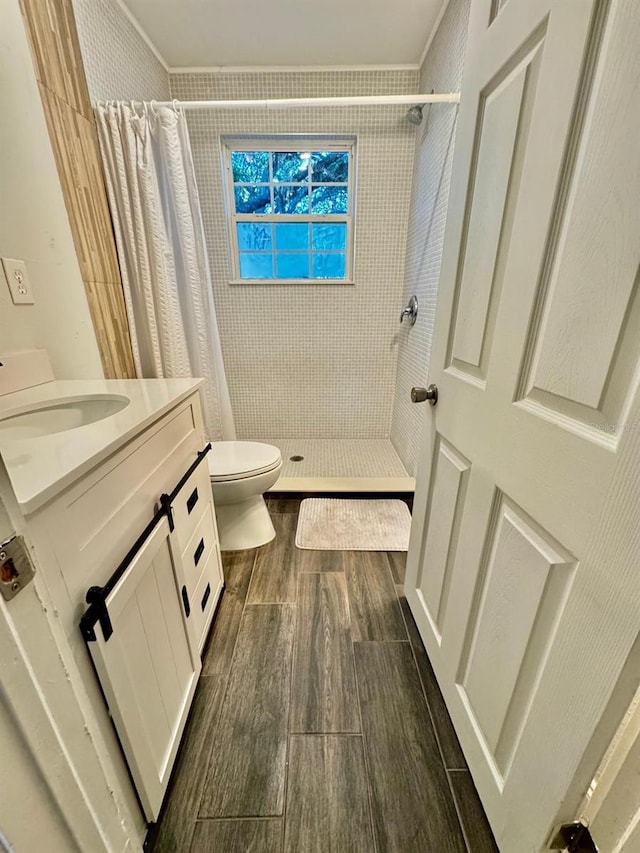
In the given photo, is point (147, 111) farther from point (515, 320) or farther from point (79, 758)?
point (79, 758)

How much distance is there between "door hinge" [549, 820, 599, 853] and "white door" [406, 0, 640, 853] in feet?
0.07

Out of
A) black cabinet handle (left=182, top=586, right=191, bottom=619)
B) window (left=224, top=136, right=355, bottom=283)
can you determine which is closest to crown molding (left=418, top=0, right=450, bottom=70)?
window (left=224, top=136, right=355, bottom=283)

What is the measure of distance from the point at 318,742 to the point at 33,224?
5.87 feet

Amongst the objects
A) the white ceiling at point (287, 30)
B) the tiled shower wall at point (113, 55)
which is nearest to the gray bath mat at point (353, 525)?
the tiled shower wall at point (113, 55)

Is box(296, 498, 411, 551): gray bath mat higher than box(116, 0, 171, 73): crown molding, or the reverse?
box(116, 0, 171, 73): crown molding

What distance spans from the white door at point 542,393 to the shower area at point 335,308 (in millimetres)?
1236

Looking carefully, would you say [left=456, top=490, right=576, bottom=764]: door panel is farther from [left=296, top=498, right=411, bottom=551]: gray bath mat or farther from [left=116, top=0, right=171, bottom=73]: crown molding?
[left=116, top=0, right=171, bottom=73]: crown molding

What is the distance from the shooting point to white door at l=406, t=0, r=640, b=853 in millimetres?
470

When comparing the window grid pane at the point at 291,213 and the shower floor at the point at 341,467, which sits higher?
the window grid pane at the point at 291,213

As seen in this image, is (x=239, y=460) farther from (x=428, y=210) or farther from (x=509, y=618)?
(x=428, y=210)

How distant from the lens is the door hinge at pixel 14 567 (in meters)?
0.34

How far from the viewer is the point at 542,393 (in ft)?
2.03

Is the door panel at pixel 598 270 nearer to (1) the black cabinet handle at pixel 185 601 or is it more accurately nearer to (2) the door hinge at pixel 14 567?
(2) the door hinge at pixel 14 567

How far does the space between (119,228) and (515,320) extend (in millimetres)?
1646
